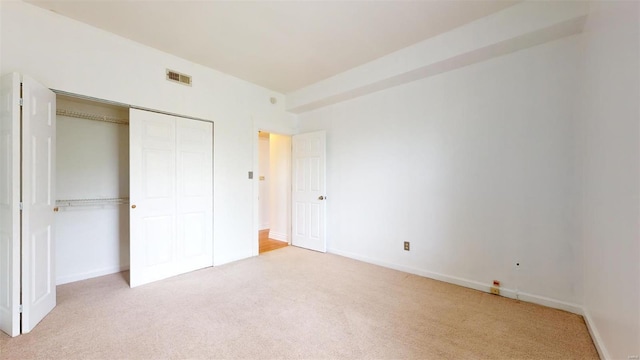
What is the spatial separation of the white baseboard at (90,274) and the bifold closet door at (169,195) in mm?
848

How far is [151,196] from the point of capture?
10.3 feet

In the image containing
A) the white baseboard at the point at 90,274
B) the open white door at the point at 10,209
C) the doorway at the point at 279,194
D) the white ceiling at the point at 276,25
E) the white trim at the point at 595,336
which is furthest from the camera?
the doorway at the point at 279,194

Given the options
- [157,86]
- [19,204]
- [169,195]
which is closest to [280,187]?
[169,195]

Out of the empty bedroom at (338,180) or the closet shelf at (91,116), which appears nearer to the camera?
the empty bedroom at (338,180)

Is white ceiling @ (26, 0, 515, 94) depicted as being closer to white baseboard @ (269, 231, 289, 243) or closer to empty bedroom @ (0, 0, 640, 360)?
empty bedroom @ (0, 0, 640, 360)

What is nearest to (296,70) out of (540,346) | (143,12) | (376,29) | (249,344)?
(376,29)

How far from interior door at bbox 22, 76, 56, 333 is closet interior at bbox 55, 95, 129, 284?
847mm

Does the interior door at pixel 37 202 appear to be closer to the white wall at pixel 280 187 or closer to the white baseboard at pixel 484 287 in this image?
the white wall at pixel 280 187

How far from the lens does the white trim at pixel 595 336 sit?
1.73 metres

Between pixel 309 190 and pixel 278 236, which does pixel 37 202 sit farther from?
pixel 278 236

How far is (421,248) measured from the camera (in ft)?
11.0

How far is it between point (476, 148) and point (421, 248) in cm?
139

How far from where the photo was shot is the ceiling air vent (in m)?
3.29

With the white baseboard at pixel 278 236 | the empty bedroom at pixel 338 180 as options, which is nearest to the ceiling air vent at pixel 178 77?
the empty bedroom at pixel 338 180
